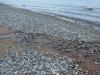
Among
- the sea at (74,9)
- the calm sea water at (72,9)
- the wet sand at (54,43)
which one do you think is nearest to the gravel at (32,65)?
the wet sand at (54,43)

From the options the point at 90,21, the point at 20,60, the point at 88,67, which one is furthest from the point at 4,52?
the point at 90,21

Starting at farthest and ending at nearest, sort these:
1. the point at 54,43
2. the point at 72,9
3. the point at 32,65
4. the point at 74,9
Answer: the point at 74,9
the point at 72,9
the point at 54,43
the point at 32,65

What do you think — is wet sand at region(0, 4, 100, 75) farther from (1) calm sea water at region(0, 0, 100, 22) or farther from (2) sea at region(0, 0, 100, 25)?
(1) calm sea water at region(0, 0, 100, 22)

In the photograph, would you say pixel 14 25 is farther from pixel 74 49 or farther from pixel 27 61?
pixel 27 61

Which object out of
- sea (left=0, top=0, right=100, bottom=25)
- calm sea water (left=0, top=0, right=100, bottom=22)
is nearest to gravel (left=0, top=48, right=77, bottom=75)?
sea (left=0, top=0, right=100, bottom=25)

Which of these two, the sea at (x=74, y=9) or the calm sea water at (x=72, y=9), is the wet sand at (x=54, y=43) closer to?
the sea at (x=74, y=9)

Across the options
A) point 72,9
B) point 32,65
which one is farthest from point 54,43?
point 72,9

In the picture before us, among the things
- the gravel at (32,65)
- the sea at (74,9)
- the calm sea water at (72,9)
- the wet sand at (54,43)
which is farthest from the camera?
the calm sea water at (72,9)

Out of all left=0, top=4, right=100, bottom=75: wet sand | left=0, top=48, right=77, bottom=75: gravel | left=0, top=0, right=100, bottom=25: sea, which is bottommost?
left=0, top=0, right=100, bottom=25: sea

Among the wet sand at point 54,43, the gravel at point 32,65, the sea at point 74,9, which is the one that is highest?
the gravel at point 32,65

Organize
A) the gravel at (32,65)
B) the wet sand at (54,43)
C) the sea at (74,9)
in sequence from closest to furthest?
the gravel at (32,65) < the wet sand at (54,43) < the sea at (74,9)

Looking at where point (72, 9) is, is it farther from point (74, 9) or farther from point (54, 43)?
point (54, 43)

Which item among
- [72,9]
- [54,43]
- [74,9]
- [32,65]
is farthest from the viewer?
[74,9]

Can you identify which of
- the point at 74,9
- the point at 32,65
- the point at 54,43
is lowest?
the point at 74,9
